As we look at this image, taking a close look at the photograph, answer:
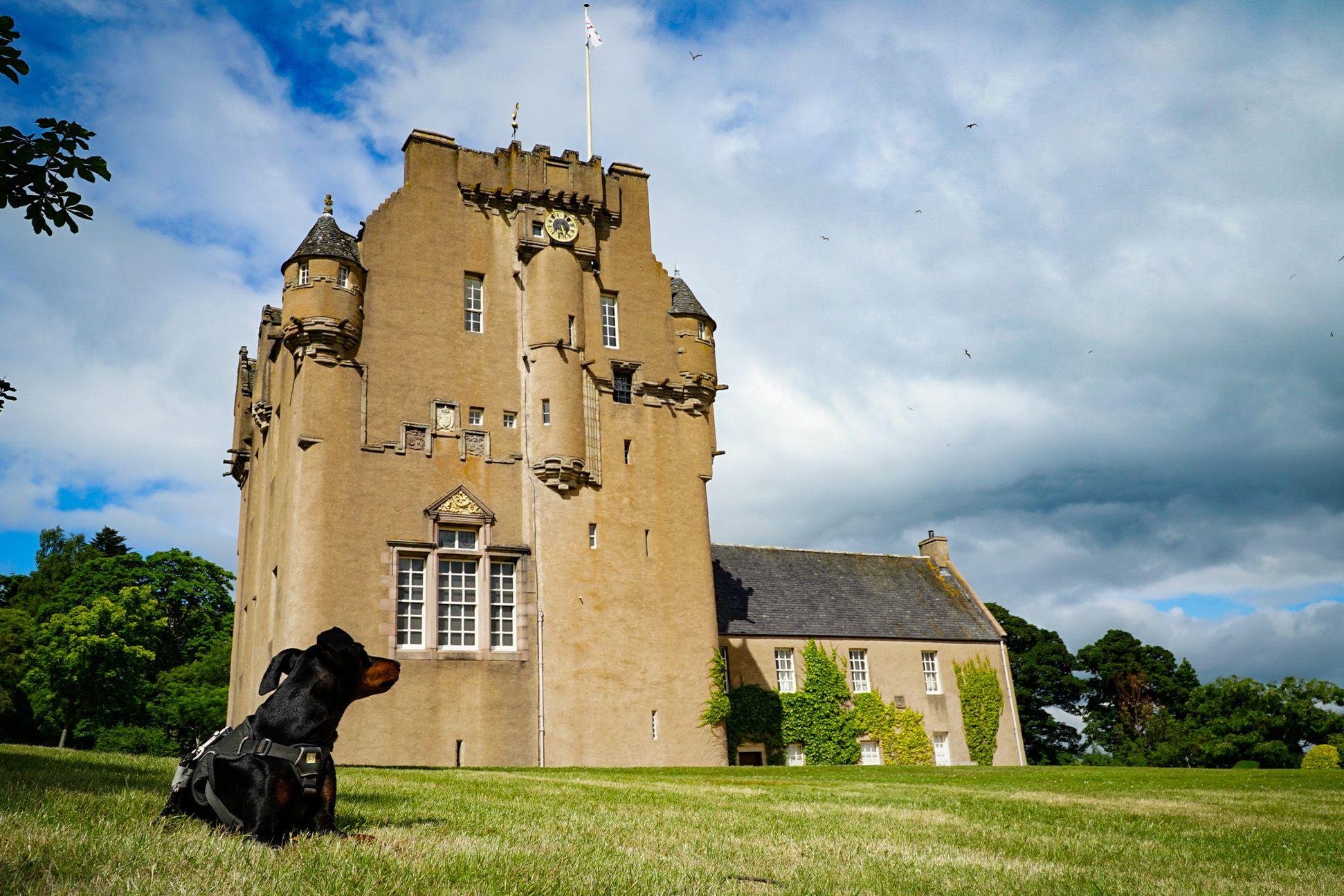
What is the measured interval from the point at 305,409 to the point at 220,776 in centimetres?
2375

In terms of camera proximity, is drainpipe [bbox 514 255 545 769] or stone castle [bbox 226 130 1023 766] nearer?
stone castle [bbox 226 130 1023 766]

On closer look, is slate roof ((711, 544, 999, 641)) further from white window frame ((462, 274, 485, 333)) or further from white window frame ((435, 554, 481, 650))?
white window frame ((462, 274, 485, 333))

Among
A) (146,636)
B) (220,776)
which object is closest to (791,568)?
(146,636)

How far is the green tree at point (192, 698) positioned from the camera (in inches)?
1992

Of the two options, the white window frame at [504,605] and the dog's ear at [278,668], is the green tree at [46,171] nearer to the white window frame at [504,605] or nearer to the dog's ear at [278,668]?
the dog's ear at [278,668]

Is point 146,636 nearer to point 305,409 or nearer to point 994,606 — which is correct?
point 305,409

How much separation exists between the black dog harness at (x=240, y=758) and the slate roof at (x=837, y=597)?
32.6 meters

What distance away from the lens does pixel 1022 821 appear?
10641 millimetres

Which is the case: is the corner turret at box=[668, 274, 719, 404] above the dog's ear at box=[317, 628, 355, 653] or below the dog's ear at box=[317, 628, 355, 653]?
above

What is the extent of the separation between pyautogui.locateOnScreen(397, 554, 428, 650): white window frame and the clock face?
1130 cm

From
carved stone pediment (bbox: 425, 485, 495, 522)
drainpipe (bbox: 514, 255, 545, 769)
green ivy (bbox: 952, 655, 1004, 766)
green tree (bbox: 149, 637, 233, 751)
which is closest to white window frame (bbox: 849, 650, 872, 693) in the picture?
green ivy (bbox: 952, 655, 1004, 766)

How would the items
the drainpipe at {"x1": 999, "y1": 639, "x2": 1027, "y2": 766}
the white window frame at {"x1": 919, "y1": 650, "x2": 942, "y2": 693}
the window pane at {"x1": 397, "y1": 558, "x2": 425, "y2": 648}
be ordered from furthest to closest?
the drainpipe at {"x1": 999, "y1": 639, "x2": 1027, "y2": 766} < the white window frame at {"x1": 919, "y1": 650, "x2": 942, "y2": 693} < the window pane at {"x1": 397, "y1": 558, "x2": 425, "y2": 648}

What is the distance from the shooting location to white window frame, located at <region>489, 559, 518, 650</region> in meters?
29.9

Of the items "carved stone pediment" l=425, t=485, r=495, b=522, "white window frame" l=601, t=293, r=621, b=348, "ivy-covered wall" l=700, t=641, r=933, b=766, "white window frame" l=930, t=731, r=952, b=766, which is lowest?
"white window frame" l=930, t=731, r=952, b=766
